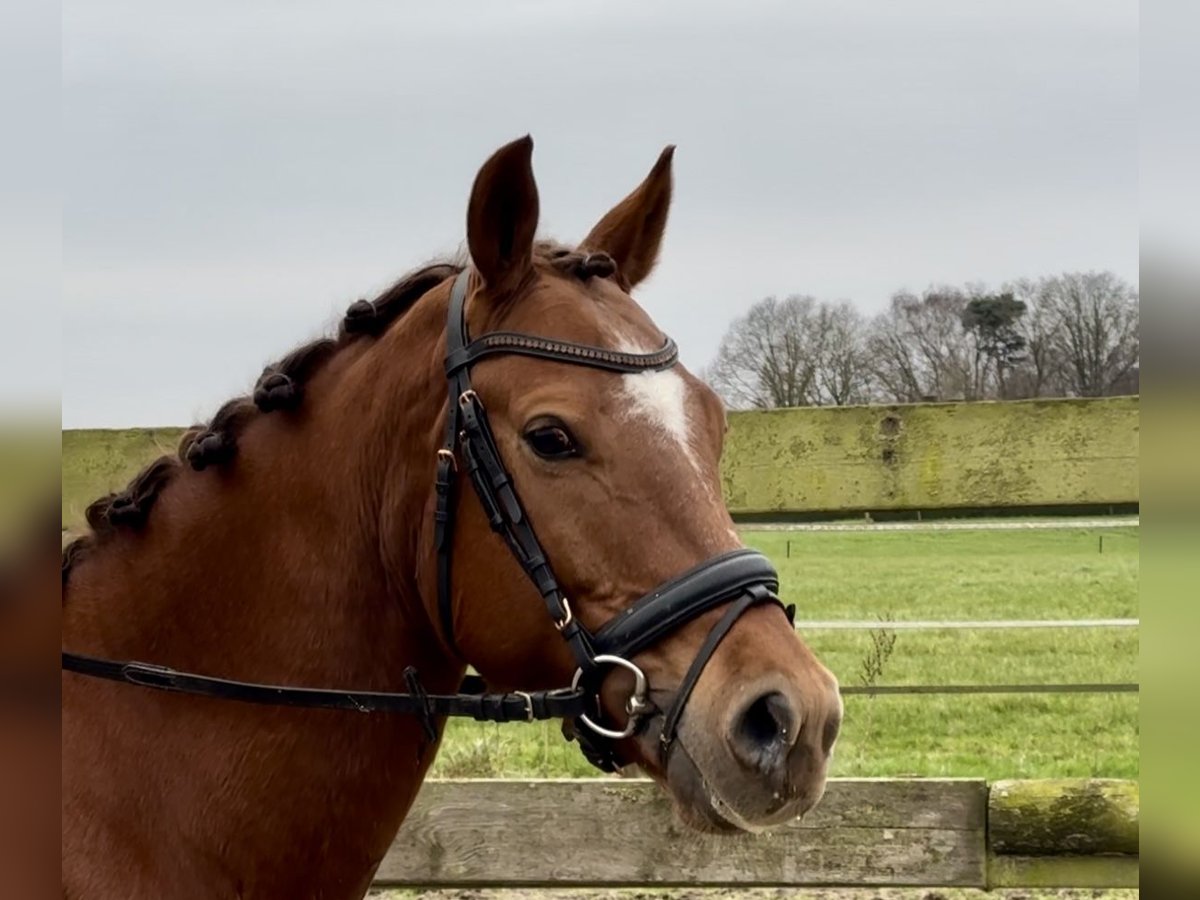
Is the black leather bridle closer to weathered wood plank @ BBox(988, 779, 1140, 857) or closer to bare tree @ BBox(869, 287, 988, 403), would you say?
weathered wood plank @ BBox(988, 779, 1140, 857)

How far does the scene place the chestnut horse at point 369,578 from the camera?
6.53 feet

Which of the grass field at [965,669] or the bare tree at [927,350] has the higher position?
the bare tree at [927,350]

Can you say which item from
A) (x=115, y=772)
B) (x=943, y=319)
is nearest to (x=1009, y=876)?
(x=115, y=772)

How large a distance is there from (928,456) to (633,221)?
190 centimetres

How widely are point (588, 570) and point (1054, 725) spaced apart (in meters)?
5.90

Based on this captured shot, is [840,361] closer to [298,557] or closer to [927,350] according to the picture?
[927,350]

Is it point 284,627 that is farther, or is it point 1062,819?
point 1062,819

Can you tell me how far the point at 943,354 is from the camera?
40.8ft

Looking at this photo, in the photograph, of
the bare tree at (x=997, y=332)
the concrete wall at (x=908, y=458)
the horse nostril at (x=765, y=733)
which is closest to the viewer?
the horse nostril at (x=765, y=733)

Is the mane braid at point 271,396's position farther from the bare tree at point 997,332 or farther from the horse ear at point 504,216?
the bare tree at point 997,332

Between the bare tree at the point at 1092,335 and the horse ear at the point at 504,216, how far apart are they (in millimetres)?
2139

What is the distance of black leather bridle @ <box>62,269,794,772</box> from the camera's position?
1919 millimetres

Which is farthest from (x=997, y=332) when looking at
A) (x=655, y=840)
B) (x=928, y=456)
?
(x=655, y=840)

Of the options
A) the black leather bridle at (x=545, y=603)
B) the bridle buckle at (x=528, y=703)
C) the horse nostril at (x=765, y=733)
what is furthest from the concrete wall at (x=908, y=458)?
the horse nostril at (x=765, y=733)
